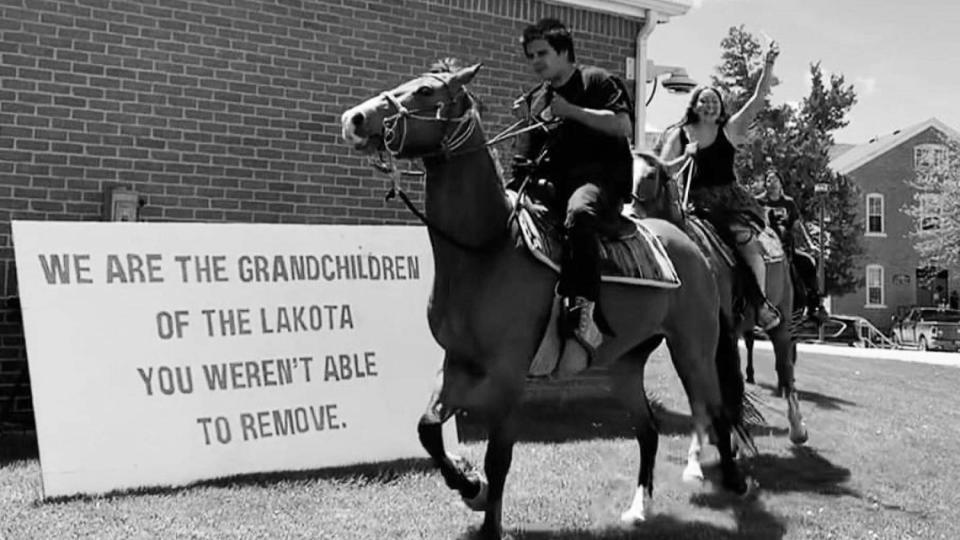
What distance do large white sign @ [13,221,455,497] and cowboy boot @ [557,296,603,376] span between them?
1.88 m

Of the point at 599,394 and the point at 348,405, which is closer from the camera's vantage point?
the point at 348,405

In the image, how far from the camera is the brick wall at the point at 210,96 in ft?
21.5

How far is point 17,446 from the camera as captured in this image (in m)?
6.09

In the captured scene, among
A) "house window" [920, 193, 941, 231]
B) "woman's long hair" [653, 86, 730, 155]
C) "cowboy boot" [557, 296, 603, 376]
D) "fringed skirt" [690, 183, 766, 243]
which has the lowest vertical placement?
"cowboy boot" [557, 296, 603, 376]

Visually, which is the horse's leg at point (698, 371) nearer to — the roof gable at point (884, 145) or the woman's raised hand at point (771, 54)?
the woman's raised hand at point (771, 54)

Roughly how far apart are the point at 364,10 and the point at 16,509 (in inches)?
200

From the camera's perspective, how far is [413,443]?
21.0ft

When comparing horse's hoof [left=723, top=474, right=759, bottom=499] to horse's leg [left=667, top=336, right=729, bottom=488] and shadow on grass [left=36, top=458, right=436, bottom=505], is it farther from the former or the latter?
shadow on grass [left=36, top=458, right=436, bottom=505]

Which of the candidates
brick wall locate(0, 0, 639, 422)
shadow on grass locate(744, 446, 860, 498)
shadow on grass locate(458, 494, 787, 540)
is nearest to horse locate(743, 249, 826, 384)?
shadow on grass locate(744, 446, 860, 498)

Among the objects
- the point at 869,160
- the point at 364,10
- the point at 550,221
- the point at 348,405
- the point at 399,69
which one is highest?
the point at 869,160

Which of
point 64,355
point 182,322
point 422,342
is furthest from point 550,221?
point 64,355

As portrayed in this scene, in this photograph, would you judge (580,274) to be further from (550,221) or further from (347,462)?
(347,462)

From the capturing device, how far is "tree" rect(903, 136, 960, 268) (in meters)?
38.4

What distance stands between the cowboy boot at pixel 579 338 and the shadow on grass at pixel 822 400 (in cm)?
649
